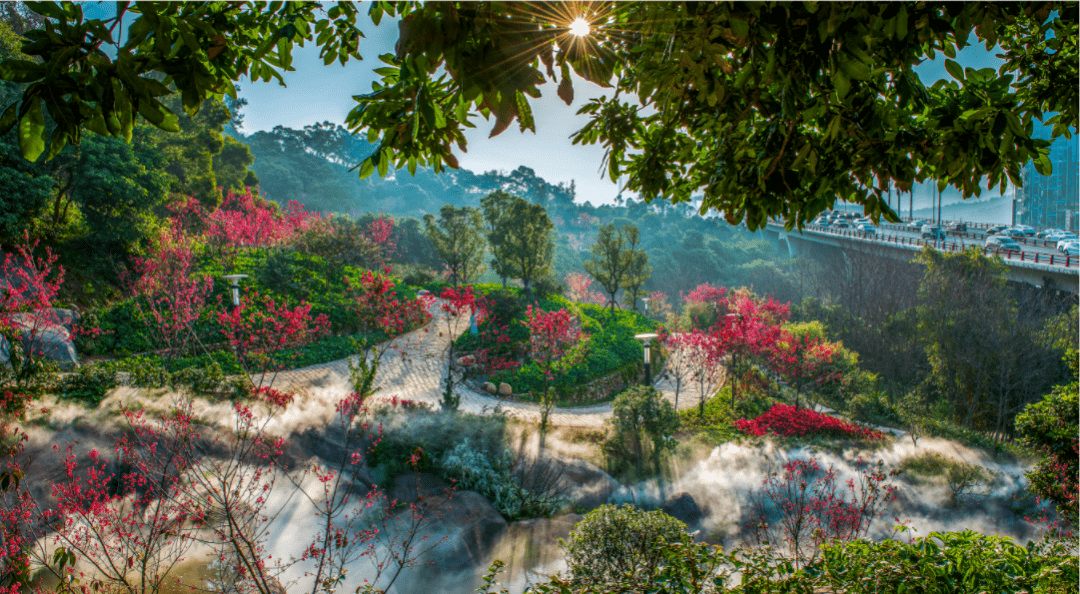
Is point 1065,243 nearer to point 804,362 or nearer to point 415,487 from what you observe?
point 804,362

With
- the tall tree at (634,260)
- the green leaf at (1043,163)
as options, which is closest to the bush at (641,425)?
the green leaf at (1043,163)

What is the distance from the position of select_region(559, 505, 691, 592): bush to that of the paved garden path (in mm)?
4740

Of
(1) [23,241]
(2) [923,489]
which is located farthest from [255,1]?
(1) [23,241]

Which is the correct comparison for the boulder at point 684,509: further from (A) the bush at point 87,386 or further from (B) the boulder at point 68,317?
(B) the boulder at point 68,317

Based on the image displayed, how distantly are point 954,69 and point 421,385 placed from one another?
1012 centimetres

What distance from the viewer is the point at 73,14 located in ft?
3.69

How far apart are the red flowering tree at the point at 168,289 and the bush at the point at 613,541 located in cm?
788

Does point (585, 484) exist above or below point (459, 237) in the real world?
below

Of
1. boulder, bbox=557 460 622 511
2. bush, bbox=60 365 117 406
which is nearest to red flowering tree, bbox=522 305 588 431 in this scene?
boulder, bbox=557 460 622 511

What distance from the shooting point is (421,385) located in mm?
10445

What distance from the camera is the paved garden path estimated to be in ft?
30.2

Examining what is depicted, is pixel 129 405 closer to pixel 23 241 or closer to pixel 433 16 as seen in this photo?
pixel 23 241

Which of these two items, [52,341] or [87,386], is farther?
[52,341]

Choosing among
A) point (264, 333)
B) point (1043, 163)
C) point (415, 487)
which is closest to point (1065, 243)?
point (1043, 163)
